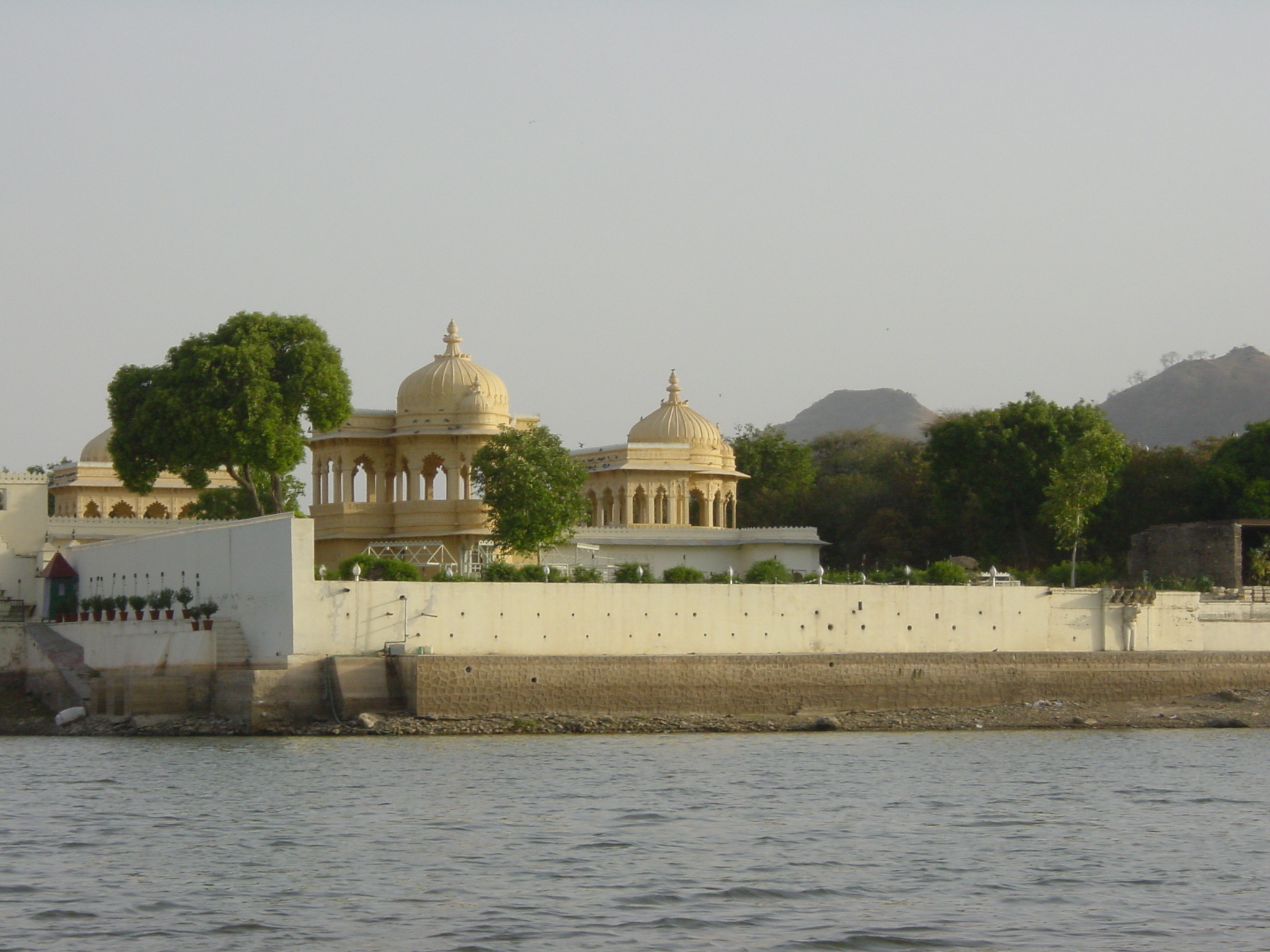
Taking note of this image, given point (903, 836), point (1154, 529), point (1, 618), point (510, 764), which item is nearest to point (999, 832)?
point (903, 836)

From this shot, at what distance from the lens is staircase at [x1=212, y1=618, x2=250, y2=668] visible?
33.9 metres

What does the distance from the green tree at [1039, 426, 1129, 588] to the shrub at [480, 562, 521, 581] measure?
1590cm

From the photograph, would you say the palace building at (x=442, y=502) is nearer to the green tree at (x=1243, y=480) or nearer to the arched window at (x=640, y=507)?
the arched window at (x=640, y=507)

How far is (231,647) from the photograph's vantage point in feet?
112

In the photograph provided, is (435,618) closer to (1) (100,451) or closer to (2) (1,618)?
(2) (1,618)

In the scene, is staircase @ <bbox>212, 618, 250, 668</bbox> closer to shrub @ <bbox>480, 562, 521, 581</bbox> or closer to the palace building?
shrub @ <bbox>480, 562, 521, 581</bbox>

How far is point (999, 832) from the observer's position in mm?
22281

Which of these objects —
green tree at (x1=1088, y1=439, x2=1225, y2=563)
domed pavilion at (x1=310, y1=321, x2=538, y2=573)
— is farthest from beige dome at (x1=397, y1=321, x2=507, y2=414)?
green tree at (x1=1088, y1=439, x2=1225, y2=563)

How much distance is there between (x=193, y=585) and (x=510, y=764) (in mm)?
10928

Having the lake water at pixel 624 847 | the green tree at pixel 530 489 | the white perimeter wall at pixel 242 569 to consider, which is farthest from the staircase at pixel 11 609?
the green tree at pixel 530 489

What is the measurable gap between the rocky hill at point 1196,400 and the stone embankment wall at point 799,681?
416 feet

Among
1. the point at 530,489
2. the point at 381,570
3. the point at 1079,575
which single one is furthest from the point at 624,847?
the point at 1079,575

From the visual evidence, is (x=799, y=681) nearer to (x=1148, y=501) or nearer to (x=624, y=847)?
(x=624, y=847)

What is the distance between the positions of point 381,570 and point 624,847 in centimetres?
1780
